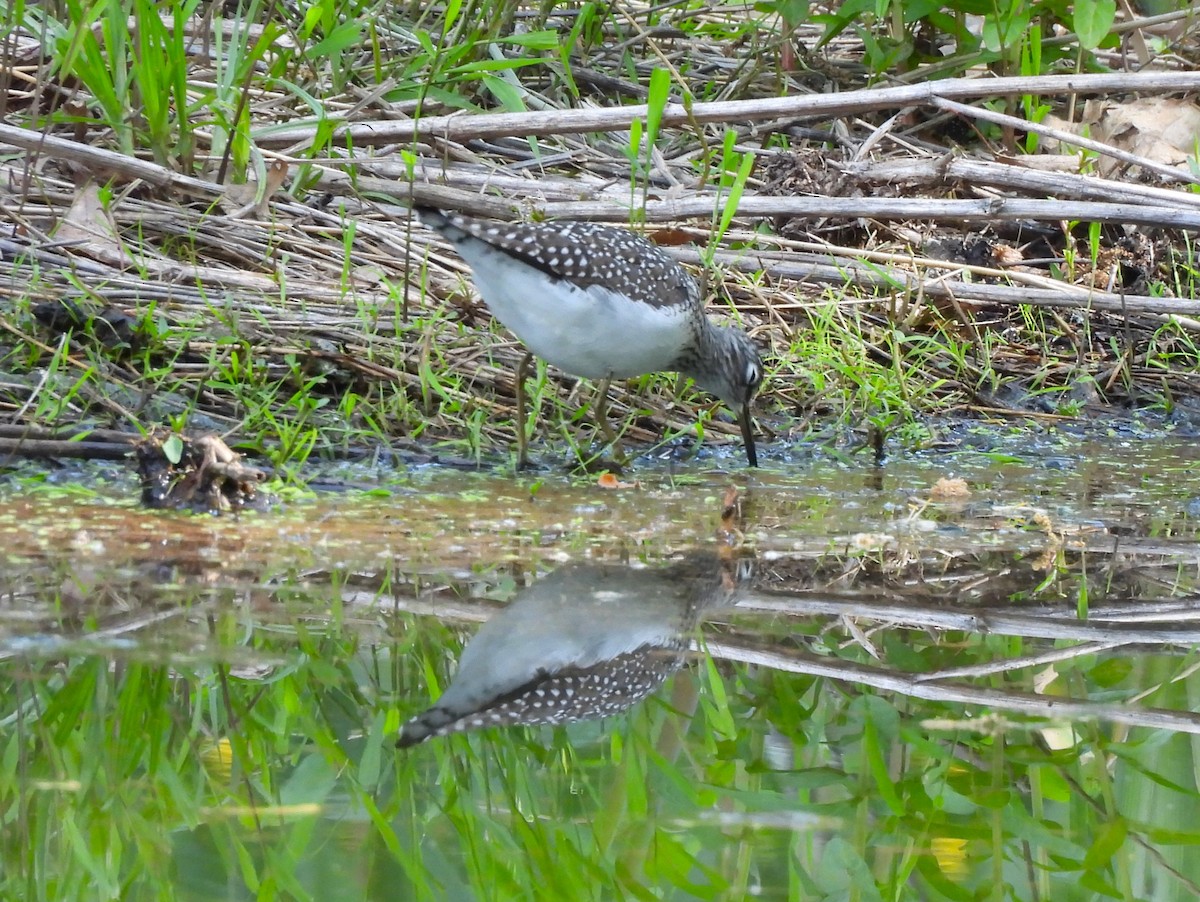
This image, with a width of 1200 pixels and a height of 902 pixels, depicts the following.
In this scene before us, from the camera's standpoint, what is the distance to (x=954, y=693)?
2.82 meters

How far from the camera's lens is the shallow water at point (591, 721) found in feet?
6.98

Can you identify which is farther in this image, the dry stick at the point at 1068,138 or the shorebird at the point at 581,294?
the dry stick at the point at 1068,138

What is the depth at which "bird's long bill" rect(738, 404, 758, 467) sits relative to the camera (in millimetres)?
5590

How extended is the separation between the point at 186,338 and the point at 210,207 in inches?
39.0

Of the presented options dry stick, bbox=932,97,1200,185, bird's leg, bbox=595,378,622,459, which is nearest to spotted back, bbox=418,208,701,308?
bird's leg, bbox=595,378,622,459

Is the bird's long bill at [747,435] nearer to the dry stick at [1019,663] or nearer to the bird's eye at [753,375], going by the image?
the bird's eye at [753,375]

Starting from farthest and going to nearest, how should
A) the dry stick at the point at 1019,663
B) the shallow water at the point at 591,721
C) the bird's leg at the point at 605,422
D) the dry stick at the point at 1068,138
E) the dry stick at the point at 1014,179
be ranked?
the dry stick at the point at 1014,179 < the dry stick at the point at 1068,138 < the bird's leg at the point at 605,422 < the dry stick at the point at 1019,663 < the shallow water at the point at 591,721

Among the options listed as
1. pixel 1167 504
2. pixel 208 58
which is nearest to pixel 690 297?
pixel 1167 504

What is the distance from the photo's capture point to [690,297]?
5.55 m

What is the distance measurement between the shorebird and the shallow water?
2.77ft

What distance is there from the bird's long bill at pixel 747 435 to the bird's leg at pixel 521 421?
2.85 ft

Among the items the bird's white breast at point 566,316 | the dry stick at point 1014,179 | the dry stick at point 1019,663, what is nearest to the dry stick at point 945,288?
the dry stick at point 1014,179

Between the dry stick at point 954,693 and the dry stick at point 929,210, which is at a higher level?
the dry stick at point 929,210

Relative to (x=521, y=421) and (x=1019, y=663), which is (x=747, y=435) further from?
(x=1019, y=663)
